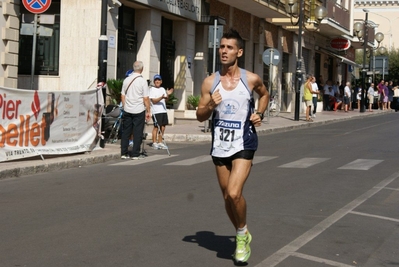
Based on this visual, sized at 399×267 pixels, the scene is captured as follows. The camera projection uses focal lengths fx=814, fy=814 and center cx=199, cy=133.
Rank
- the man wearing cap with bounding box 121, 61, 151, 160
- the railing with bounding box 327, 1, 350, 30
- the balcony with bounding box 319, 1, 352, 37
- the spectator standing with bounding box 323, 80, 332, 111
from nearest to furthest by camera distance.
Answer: the man wearing cap with bounding box 121, 61, 151, 160, the balcony with bounding box 319, 1, 352, 37, the spectator standing with bounding box 323, 80, 332, 111, the railing with bounding box 327, 1, 350, 30

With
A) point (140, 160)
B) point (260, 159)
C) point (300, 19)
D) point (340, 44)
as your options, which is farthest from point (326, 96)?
point (140, 160)

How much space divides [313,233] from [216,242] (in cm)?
109

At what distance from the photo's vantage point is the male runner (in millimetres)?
6676

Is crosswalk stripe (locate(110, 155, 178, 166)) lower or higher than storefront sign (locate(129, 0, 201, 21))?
lower

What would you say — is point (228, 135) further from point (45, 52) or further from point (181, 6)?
point (181, 6)

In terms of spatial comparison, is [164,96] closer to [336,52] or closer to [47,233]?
[47,233]

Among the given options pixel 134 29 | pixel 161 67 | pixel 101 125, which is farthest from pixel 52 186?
pixel 161 67

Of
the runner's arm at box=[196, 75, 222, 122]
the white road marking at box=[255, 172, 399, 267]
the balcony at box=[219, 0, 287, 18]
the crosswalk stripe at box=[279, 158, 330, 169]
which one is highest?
the balcony at box=[219, 0, 287, 18]

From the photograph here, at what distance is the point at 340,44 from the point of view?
50188 mm

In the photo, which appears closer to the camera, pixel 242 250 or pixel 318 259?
pixel 242 250

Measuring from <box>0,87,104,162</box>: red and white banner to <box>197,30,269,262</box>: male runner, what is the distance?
24.6ft

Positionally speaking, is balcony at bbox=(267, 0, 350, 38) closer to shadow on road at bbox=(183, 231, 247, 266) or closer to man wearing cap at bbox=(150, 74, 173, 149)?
man wearing cap at bbox=(150, 74, 173, 149)

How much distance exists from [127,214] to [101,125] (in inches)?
323

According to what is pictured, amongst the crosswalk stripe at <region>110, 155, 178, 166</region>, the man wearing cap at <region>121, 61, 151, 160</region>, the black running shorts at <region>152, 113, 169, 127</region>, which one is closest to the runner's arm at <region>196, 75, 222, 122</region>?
the crosswalk stripe at <region>110, 155, 178, 166</region>
